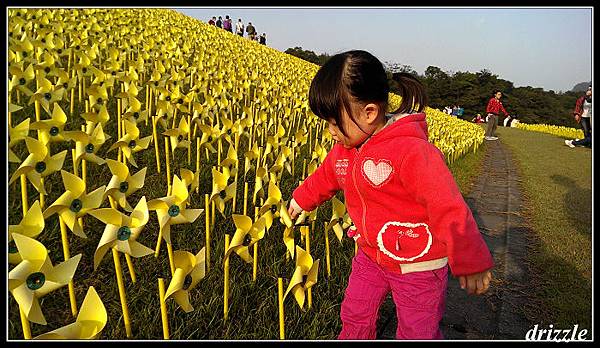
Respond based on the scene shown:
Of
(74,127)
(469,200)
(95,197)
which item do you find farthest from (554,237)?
(74,127)

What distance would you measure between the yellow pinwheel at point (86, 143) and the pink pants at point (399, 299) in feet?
5.15

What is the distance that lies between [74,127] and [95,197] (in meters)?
2.42

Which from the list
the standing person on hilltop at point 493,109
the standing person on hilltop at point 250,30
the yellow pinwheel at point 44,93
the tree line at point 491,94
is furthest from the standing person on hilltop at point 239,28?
the tree line at point 491,94

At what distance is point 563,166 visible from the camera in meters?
8.91

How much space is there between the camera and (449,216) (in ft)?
5.41

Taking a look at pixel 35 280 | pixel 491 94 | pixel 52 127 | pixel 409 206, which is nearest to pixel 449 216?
pixel 409 206

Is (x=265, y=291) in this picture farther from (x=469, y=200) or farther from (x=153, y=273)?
(x=469, y=200)

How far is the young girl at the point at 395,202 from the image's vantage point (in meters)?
1.68

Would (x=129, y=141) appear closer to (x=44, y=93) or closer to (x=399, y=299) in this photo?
(x=44, y=93)

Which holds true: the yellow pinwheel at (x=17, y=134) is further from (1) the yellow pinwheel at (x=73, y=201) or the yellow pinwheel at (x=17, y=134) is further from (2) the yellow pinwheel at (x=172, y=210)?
(2) the yellow pinwheel at (x=172, y=210)

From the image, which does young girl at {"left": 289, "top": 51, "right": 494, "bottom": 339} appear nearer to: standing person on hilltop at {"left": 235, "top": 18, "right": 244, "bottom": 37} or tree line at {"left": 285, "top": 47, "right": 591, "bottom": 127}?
standing person on hilltop at {"left": 235, "top": 18, "right": 244, "bottom": 37}

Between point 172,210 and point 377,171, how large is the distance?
0.90 m
